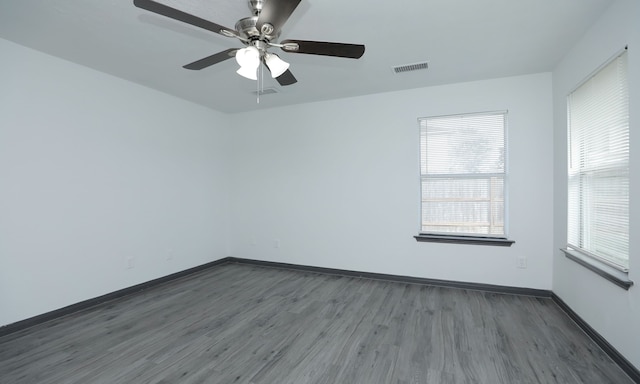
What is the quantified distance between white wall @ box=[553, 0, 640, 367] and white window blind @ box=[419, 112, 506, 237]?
0.56 meters

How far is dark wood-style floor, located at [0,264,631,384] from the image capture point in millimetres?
1979

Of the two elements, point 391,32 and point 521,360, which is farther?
point 391,32

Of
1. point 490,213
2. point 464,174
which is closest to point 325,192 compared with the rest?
point 464,174

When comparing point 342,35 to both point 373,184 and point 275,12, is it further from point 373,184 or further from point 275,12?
point 373,184

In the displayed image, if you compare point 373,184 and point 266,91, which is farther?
point 373,184

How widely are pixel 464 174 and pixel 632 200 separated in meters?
1.76

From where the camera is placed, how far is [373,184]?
4.00 metres

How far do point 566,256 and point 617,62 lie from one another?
5.85ft

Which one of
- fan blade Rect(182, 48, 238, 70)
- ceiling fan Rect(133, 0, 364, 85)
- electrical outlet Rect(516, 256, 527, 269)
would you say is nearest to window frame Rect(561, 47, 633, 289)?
electrical outlet Rect(516, 256, 527, 269)

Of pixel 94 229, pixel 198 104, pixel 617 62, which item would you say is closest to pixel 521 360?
pixel 617 62

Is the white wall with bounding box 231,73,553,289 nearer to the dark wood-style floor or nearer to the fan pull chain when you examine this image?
the dark wood-style floor

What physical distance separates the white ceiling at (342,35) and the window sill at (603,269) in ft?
6.37

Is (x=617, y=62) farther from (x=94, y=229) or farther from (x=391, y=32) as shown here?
(x=94, y=229)

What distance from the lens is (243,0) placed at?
6.50 ft
